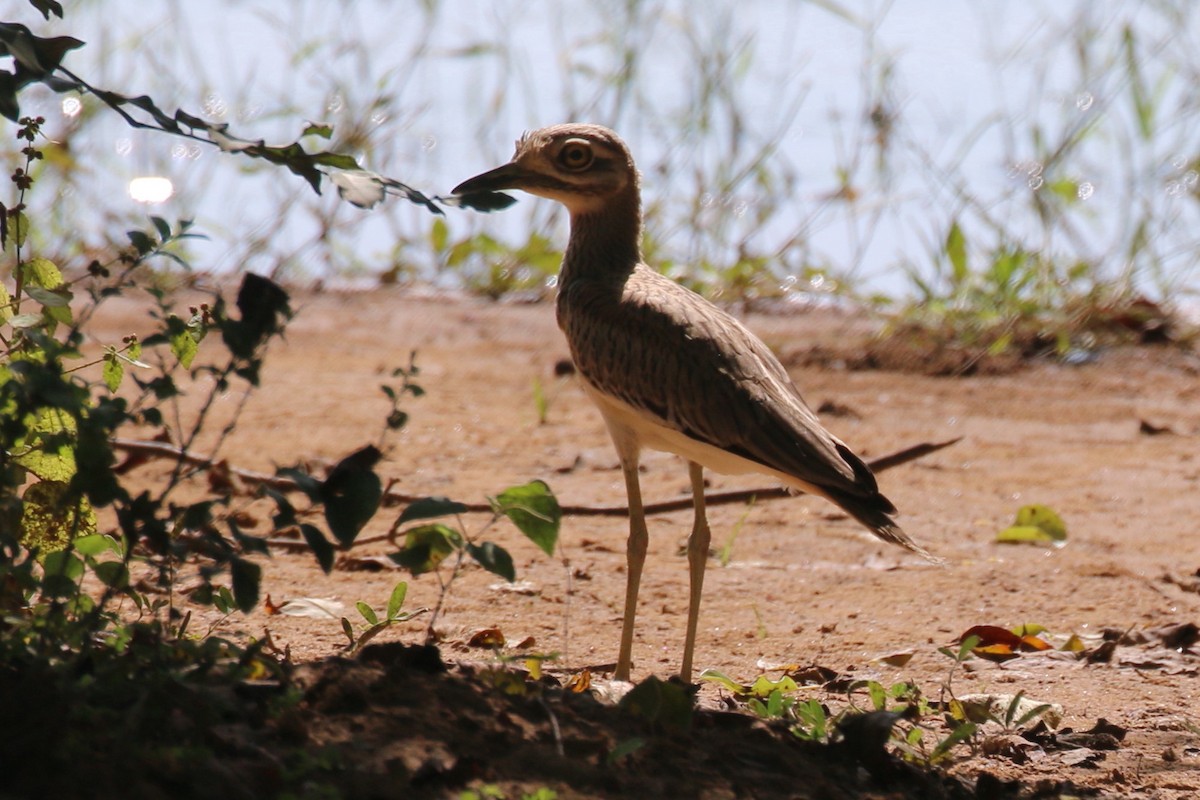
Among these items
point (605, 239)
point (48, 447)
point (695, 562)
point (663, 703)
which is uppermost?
point (605, 239)

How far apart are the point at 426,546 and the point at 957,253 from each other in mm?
6423

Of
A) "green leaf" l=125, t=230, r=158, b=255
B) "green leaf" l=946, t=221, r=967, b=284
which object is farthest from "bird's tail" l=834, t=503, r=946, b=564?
"green leaf" l=946, t=221, r=967, b=284

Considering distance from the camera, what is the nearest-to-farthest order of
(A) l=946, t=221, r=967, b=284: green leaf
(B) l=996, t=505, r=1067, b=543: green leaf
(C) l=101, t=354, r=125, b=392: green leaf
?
(C) l=101, t=354, r=125, b=392: green leaf → (B) l=996, t=505, r=1067, b=543: green leaf → (A) l=946, t=221, r=967, b=284: green leaf

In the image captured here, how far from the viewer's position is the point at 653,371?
4.58 m

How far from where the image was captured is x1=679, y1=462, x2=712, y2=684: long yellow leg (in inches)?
163

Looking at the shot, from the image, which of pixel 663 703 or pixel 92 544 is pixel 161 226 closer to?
pixel 92 544

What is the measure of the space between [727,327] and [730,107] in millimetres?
5391

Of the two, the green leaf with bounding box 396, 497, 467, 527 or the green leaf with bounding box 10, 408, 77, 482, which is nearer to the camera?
the green leaf with bounding box 396, 497, 467, 527

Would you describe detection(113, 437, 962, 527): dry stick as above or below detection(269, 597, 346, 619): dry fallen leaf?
above

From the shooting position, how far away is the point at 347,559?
5047mm

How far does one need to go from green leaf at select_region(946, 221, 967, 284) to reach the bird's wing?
4104 millimetres

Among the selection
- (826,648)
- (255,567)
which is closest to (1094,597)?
(826,648)

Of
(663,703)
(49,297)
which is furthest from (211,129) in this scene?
(663,703)

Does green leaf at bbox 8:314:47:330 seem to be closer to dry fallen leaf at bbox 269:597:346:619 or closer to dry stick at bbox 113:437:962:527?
dry fallen leaf at bbox 269:597:346:619
